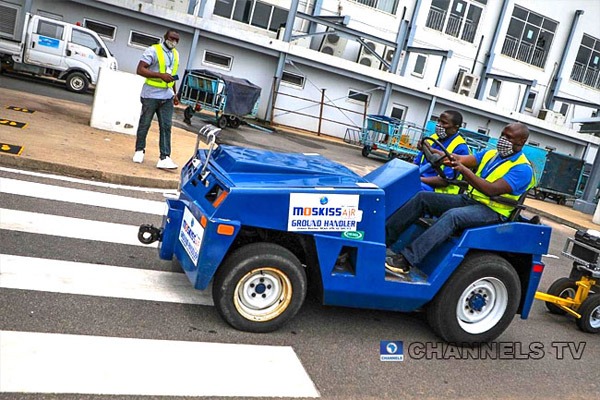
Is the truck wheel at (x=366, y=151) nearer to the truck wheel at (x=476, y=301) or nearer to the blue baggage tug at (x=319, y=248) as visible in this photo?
the blue baggage tug at (x=319, y=248)

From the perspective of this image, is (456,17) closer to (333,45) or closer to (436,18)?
(436,18)

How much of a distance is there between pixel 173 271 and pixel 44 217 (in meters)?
1.74

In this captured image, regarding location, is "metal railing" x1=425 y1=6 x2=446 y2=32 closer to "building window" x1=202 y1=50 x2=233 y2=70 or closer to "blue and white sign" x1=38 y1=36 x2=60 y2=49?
"building window" x1=202 y1=50 x2=233 y2=70

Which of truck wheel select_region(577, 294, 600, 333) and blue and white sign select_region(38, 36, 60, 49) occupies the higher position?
blue and white sign select_region(38, 36, 60, 49)

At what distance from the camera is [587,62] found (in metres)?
36.6

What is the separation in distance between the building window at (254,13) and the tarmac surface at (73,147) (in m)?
14.5

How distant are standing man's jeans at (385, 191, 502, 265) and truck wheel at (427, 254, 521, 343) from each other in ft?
1.05

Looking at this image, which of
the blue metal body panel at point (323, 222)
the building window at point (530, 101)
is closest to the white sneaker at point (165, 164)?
the blue metal body panel at point (323, 222)

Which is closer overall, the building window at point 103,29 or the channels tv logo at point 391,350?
the channels tv logo at point 391,350

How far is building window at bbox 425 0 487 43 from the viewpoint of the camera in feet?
102

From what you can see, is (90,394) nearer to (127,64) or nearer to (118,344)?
(118,344)

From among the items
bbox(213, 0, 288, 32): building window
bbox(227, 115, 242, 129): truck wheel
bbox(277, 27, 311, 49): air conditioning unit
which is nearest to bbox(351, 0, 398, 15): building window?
bbox(277, 27, 311, 49): air conditioning unit

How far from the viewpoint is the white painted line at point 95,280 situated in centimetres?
472

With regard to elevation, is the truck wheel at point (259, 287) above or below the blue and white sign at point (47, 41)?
below
